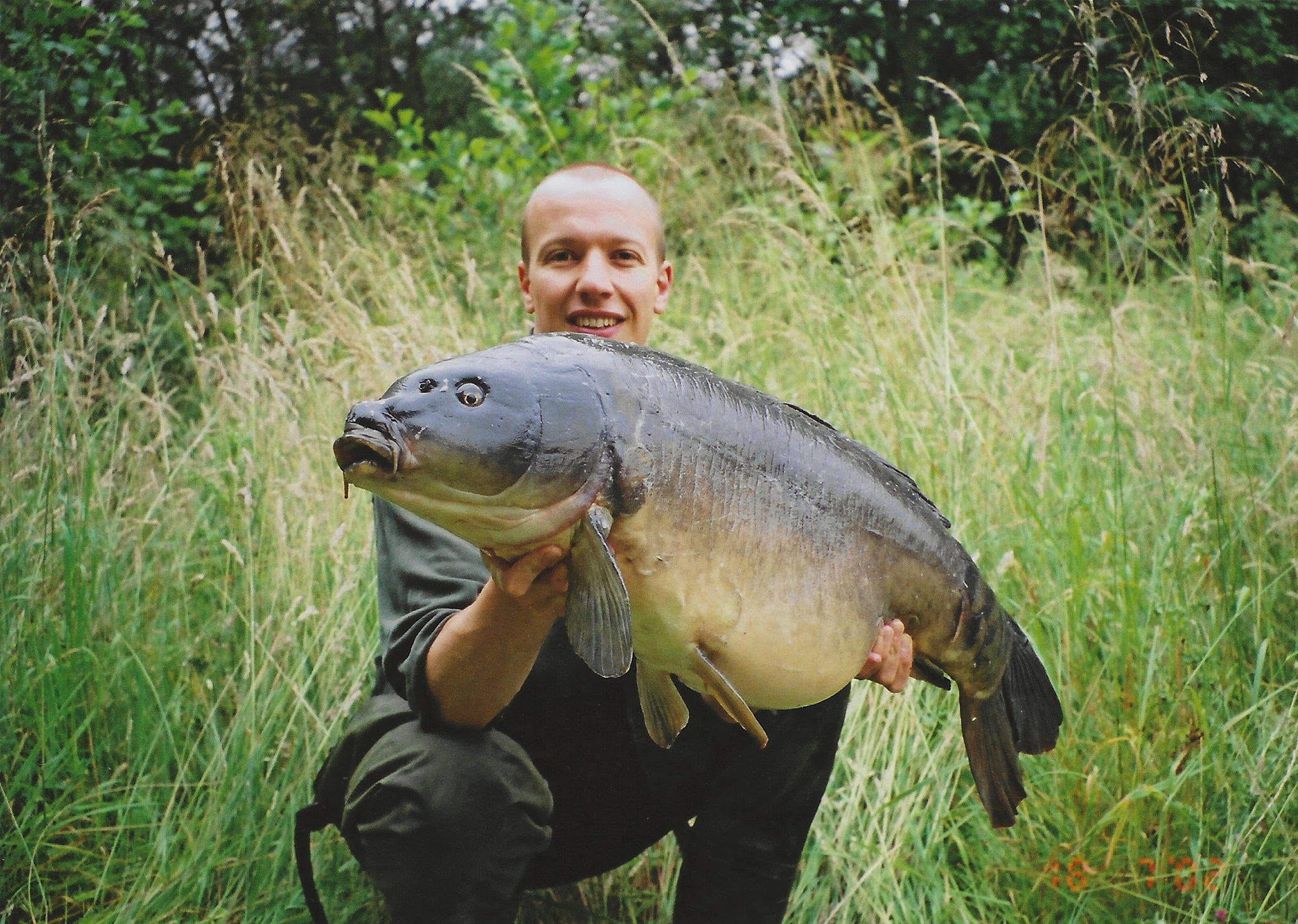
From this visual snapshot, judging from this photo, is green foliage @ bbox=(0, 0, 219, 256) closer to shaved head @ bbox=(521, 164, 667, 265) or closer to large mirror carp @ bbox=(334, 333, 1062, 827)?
shaved head @ bbox=(521, 164, 667, 265)

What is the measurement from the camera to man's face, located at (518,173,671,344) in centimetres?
200

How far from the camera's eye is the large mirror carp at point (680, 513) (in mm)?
1123

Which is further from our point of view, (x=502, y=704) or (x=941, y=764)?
(x=941, y=764)

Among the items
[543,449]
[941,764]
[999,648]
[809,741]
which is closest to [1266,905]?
[941,764]

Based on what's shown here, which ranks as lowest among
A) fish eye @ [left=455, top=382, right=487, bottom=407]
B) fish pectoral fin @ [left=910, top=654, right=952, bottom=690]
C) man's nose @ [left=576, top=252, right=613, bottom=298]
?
fish pectoral fin @ [left=910, top=654, right=952, bottom=690]

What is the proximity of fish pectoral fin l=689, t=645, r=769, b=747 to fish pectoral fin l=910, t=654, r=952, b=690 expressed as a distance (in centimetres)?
43

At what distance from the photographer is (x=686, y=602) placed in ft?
4.24

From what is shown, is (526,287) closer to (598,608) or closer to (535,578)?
(535,578)

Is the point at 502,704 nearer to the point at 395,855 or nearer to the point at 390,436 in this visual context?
the point at 395,855

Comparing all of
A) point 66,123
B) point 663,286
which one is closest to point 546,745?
point 663,286

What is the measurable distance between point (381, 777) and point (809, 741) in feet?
2.39

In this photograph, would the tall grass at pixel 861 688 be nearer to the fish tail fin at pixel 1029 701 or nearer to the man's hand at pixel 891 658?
the fish tail fin at pixel 1029 701

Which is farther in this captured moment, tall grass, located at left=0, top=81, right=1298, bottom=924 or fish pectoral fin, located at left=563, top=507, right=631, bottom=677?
tall grass, located at left=0, top=81, right=1298, bottom=924
